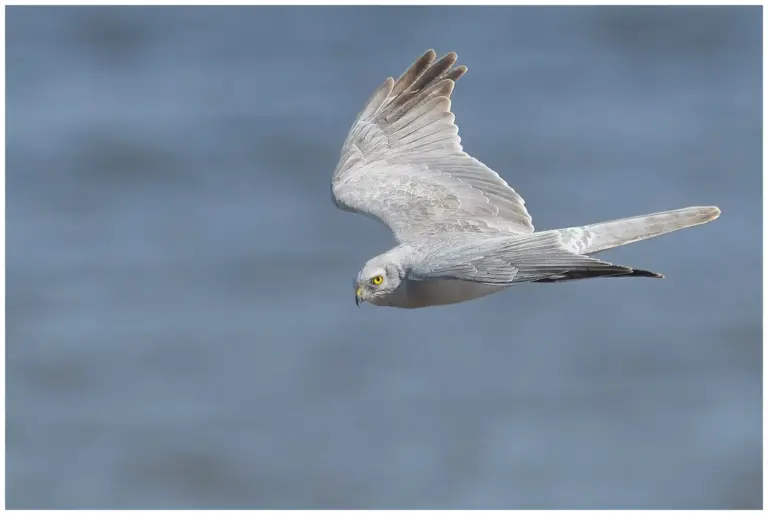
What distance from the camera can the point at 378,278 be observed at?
31.6 feet

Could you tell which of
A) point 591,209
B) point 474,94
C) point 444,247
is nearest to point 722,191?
point 591,209

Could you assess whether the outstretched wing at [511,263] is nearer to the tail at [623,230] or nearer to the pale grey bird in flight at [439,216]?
the pale grey bird in flight at [439,216]

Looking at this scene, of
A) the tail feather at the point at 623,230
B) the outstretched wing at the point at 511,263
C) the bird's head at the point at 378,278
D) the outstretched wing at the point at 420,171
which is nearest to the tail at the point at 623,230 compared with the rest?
the tail feather at the point at 623,230

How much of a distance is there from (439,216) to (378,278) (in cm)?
133

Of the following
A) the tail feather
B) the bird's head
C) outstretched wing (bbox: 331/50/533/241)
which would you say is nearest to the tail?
the tail feather

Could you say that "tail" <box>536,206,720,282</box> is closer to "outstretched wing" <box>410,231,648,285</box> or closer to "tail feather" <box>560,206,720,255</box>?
"tail feather" <box>560,206,720,255</box>

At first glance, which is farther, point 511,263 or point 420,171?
point 420,171

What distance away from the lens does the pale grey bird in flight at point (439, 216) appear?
8.96 metres

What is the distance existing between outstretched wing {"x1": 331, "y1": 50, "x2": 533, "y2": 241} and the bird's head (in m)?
0.79

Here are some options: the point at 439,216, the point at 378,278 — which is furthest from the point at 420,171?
the point at 378,278

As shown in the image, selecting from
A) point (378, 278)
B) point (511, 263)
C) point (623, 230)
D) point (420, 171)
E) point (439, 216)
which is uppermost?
point (420, 171)

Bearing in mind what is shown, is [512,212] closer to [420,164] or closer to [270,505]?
[420,164]

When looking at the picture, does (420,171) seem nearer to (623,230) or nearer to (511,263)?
(623,230)

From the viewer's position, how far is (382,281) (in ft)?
31.7
